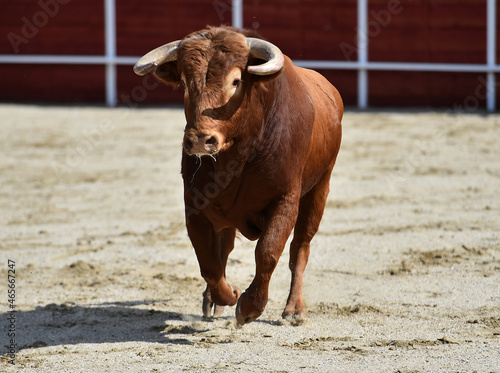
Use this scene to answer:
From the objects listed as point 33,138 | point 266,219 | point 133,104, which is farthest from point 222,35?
point 133,104

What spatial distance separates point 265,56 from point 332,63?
7.64m

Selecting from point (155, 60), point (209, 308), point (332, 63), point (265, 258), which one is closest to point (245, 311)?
point (265, 258)

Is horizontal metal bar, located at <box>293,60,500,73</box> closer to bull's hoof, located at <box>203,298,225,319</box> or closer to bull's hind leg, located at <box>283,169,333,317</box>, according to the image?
bull's hind leg, located at <box>283,169,333,317</box>

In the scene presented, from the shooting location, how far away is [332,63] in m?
10.7

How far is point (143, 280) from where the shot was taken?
4.67 m

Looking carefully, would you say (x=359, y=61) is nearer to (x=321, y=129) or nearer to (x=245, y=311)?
(x=321, y=129)

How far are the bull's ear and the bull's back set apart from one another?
676mm

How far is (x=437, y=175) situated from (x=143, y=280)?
368cm

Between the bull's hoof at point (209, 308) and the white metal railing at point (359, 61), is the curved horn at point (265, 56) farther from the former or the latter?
the white metal railing at point (359, 61)

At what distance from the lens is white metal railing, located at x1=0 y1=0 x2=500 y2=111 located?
35.0ft

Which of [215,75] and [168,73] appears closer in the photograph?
[215,75]

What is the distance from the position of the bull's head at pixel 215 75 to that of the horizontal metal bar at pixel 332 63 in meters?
7.57

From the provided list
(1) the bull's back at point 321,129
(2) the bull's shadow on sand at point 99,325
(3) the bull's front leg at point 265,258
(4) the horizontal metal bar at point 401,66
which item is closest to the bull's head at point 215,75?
(3) the bull's front leg at point 265,258

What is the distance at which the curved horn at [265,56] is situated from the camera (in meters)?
3.15
